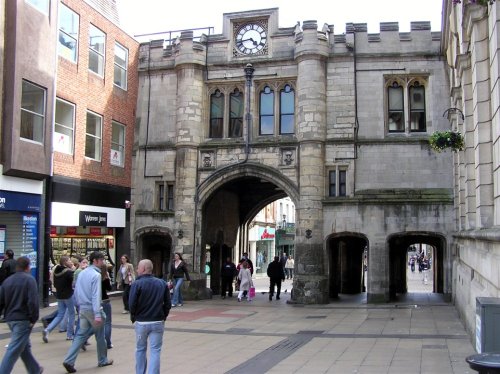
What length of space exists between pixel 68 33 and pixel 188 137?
5693 mm

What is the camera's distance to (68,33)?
20.0 metres

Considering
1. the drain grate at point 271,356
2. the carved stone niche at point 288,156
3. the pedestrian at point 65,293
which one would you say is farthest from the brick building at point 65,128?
the drain grate at point 271,356

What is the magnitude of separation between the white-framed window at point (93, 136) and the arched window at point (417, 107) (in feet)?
37.6

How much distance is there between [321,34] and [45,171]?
10.8m

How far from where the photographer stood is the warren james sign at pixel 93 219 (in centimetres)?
2045

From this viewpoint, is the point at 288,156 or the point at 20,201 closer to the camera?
the point at 20,201

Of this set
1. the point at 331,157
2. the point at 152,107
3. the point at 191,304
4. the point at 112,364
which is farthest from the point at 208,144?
the point at 112,364

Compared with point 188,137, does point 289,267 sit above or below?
below

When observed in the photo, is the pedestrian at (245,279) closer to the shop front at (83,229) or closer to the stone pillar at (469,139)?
the shop front at (83,229)

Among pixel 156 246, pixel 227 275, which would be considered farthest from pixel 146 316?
pixel 156 246

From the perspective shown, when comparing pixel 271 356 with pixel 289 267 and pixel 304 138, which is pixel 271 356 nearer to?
pixel 304 138

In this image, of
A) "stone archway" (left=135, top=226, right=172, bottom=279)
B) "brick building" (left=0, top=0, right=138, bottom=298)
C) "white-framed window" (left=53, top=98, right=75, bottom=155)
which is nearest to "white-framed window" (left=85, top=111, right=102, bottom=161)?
"brick building" (left=0, top=0, right=138, bottom=298)

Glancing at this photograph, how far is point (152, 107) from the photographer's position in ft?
78.8

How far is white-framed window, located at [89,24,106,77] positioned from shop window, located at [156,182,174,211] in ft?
15.8
